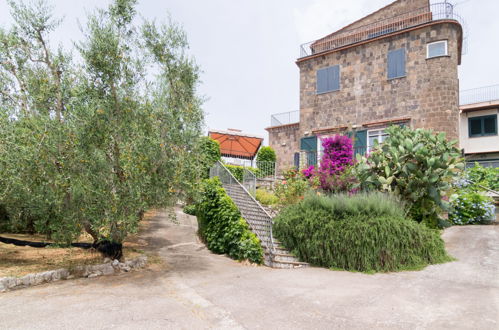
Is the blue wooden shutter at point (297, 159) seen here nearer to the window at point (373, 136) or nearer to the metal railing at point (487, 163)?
the window at point (373, 136)

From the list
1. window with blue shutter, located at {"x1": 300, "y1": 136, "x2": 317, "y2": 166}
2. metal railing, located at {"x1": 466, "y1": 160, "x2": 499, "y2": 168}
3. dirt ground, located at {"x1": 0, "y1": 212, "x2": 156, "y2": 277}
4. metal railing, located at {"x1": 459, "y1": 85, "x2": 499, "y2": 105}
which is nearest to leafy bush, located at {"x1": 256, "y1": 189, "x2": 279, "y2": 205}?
dirt ground, located at {"x1": 0, "y1": 212, "x2": 156, "y2": 277}

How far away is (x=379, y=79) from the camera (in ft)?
52.4

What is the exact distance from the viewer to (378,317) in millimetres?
4242

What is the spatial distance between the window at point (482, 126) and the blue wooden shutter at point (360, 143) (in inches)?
329

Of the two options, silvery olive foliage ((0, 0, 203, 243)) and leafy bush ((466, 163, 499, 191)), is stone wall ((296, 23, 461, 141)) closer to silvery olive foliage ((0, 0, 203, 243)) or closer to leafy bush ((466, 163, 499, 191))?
leafy bush ((466, 163, 499, 191))

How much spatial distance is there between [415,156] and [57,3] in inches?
370

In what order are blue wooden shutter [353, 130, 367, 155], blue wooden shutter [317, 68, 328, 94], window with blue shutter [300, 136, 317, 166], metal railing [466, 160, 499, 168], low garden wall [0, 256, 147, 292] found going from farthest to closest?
1. metal railing [466, 160, 499, 168]
2. blue wooden shutter [317, 68, 328, 94]
3. window with blue shutter [300, 136, 317, 166]
4. blue wooden shutter [353, 130, 367, 155]
5. low garden wall [0, 256, 147, 292]

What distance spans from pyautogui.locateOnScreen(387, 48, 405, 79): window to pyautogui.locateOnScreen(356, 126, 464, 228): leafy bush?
735cm

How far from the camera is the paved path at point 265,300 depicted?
4043 millimetres

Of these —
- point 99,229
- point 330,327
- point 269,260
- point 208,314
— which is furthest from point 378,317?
point 99,229

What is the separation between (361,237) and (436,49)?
1212 centimetres

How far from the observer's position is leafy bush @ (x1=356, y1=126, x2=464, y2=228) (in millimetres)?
8492

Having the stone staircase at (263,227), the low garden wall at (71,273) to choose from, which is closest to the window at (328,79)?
the stone staircase at (263,227)

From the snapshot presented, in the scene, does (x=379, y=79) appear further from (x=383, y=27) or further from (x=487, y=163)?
(x=487, y=163)
